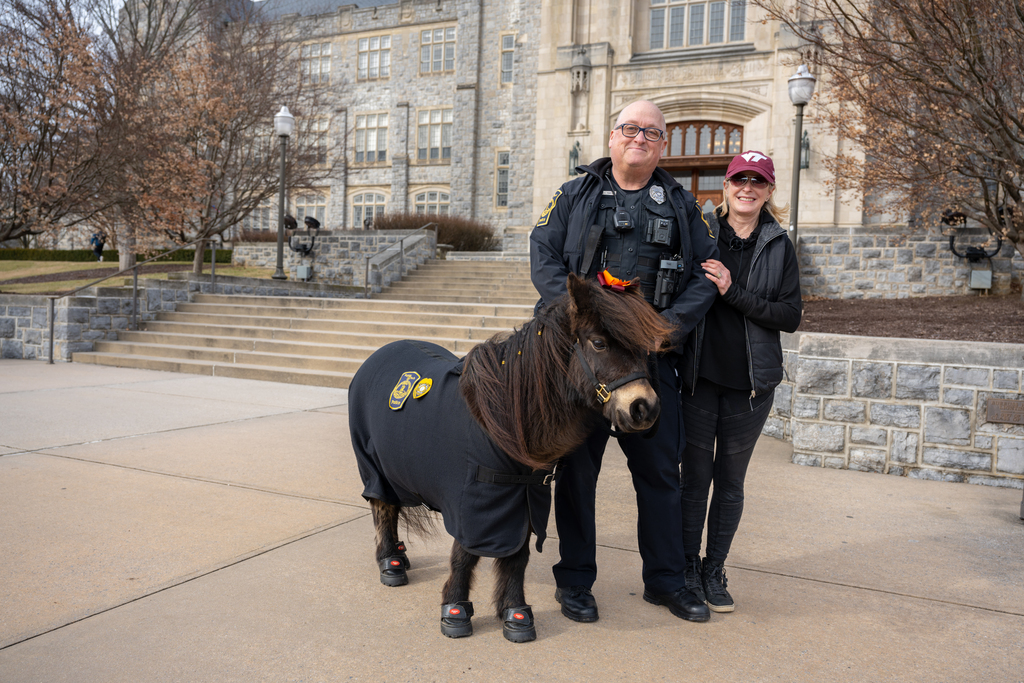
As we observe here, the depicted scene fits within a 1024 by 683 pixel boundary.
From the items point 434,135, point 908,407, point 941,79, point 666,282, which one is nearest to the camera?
point 666,282

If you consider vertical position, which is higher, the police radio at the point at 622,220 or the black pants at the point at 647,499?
the police radio at the point at 622,220

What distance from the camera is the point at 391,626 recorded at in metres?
3.02

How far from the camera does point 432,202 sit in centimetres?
3734

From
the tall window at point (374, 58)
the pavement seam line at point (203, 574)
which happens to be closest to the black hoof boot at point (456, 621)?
the pavement seam line at point (203, 574)

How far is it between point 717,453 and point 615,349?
47.5 inches

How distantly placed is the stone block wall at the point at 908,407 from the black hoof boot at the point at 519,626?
411 centimetres

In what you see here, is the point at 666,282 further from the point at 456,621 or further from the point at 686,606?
the point at 456,621

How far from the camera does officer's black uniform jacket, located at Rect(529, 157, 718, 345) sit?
3.07 m

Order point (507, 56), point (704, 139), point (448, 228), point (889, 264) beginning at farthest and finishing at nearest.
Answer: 1. point (507, 56)
2. point (448, 228)
3. point (704, 139)
4. point (889, 264)

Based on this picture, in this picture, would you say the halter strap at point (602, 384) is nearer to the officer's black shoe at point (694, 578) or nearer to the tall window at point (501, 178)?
the officer's black shoe at point (694, 578)

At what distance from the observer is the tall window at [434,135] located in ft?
121

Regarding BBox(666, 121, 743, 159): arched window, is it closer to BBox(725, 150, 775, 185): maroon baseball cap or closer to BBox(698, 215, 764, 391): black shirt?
BBox(725, 150, 775, 185): maroon baseball cap

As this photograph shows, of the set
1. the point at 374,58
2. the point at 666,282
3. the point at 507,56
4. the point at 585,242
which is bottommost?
the point at 666,282

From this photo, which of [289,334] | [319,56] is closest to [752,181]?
[289,334]
